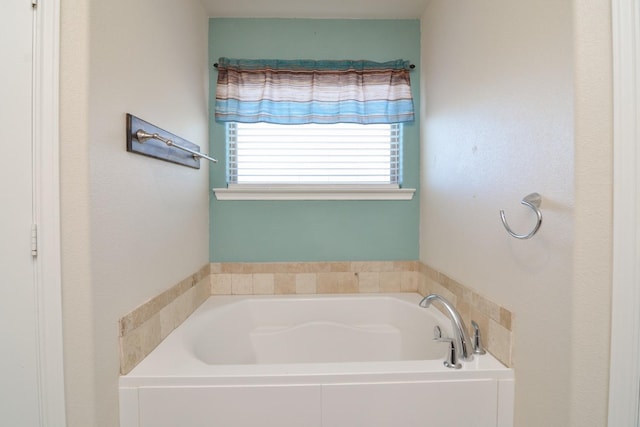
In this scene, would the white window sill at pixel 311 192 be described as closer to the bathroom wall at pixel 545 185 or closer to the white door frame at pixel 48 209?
the bathroom wall at pixel 545 185

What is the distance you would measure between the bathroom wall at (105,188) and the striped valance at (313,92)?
1.94 ft

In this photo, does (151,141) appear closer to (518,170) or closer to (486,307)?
(518,170)

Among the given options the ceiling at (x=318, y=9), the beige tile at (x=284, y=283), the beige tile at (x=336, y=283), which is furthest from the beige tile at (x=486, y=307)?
the ceiling at (x=318, y=9)

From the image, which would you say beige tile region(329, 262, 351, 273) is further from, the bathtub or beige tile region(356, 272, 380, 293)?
the bathtub

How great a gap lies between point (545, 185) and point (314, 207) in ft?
4.29

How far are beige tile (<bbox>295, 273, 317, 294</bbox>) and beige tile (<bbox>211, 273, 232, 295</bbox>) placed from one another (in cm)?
45

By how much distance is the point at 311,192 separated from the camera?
196 cm

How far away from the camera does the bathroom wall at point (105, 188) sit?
89 centimetres

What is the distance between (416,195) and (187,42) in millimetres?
1618

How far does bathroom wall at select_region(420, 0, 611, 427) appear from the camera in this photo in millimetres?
806

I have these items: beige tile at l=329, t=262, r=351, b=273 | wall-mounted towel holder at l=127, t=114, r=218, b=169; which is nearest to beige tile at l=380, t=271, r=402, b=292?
beige tile at l=329, t=262, r=351, b=273

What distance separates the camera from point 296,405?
105 centimetres
